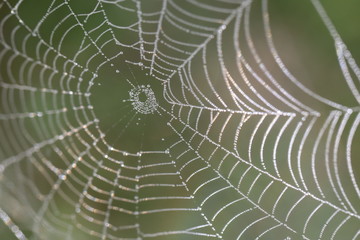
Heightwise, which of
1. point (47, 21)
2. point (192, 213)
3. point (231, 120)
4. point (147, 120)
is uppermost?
point (47, 21)

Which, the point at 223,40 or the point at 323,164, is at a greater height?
the point at 223,40

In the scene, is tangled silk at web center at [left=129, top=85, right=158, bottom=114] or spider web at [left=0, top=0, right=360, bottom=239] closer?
tangled silk at web center at [left=129, top=85, right=158, bottom=114]

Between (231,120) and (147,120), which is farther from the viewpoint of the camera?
(231,120)

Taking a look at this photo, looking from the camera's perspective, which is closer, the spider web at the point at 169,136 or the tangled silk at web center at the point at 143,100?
the tangled silk at web center at the point at 143,100

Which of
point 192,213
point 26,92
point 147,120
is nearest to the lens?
point 147,120

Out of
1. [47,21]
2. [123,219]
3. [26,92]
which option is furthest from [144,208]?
[47,21]

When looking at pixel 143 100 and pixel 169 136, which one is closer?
pixel 143 100

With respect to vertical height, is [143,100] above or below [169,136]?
above

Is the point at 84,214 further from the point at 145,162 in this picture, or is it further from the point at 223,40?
the point at 223,40
